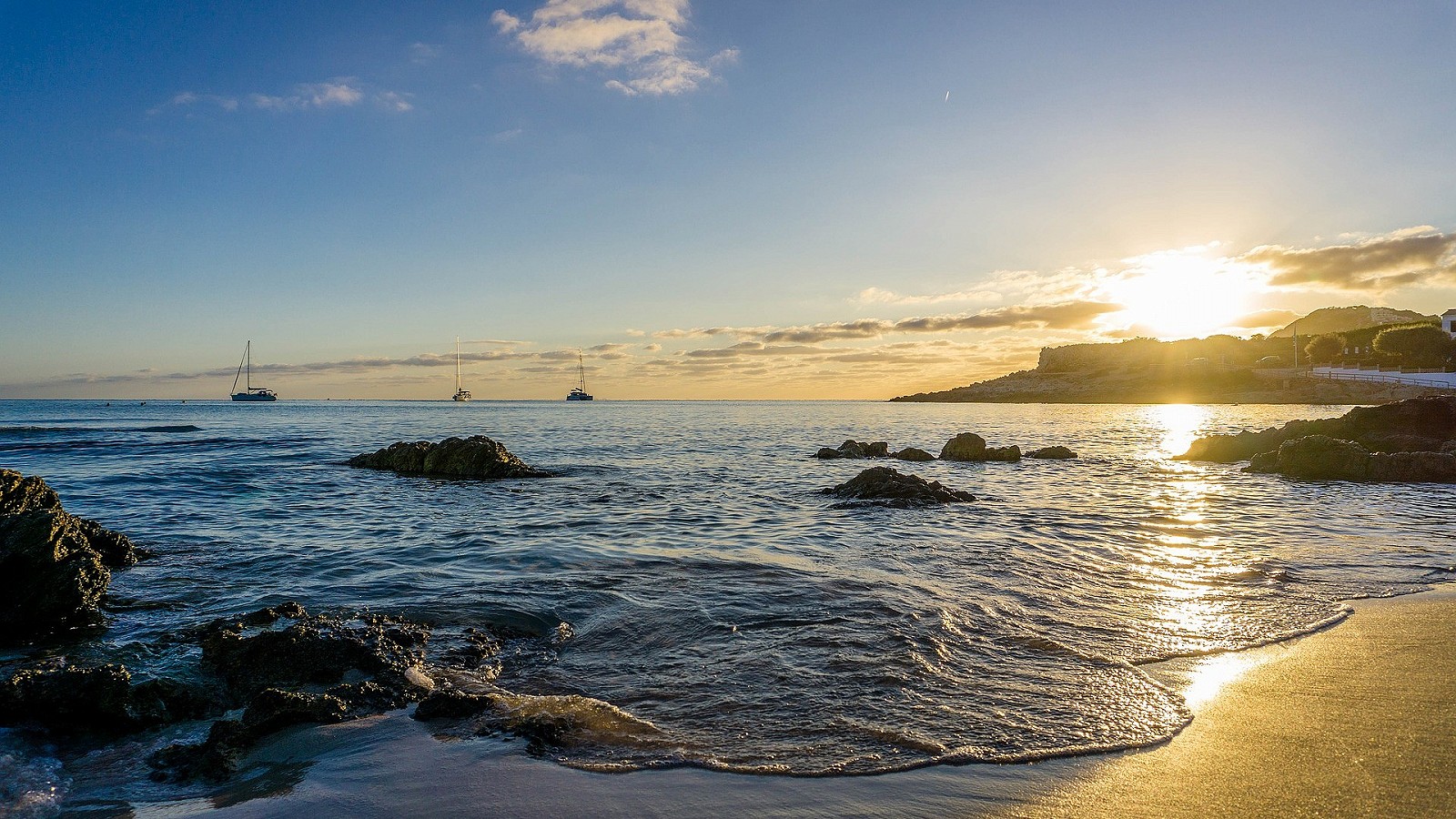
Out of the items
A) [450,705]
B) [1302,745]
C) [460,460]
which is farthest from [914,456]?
[450,705]

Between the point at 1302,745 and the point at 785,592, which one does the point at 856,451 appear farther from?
the point at 1302,745

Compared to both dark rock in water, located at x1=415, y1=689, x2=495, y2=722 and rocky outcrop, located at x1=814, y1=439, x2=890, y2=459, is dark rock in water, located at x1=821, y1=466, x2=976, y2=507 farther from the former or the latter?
rocky outcrop, located at x1=814, y1=439, x2=890, y2=459

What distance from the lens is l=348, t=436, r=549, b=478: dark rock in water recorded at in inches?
817

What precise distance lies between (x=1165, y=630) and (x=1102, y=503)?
371 inches

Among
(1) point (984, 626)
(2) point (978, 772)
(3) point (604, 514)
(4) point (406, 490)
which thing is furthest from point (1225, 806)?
(4) point (406, 490)

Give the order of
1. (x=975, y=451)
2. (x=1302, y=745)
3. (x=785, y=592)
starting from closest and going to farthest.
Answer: (x=1302, y=745), (x=785, y=592), (x=975, y=451)

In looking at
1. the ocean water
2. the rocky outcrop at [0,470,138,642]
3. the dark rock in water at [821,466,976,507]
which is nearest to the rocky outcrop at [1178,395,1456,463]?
the ocean water

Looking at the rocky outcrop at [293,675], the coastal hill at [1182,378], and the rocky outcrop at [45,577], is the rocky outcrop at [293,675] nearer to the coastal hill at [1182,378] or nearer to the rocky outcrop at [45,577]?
the rocky outcrop at [45,577]

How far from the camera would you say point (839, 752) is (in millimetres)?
4039

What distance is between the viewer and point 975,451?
27141 millimetres

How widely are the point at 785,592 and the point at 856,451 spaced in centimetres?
2125

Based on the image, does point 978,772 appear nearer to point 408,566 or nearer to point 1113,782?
point 1113,782

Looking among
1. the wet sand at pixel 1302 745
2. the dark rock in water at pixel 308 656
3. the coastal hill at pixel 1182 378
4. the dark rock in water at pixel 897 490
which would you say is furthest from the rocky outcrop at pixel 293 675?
the coastal hill at pixel 1182 378

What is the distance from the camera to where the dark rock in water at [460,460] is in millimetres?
20755
